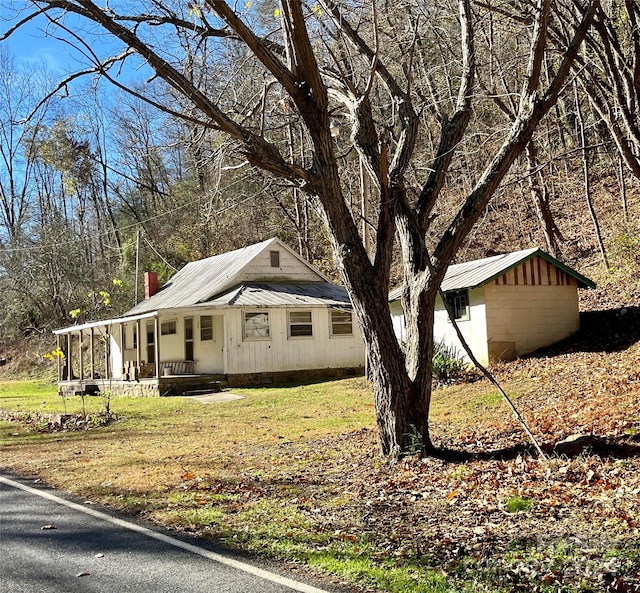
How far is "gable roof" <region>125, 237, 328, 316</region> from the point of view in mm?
24172

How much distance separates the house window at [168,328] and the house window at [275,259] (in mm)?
4563

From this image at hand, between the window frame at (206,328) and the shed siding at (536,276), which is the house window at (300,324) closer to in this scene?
the window frame at (206,328)

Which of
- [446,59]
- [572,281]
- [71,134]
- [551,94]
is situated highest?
[71,134]

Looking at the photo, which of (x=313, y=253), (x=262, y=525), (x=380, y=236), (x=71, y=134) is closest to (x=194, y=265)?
(x=313, y=253)

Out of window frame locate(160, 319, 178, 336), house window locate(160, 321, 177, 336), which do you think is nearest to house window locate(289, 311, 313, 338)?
window frame locate(160, 319, 178, 336)

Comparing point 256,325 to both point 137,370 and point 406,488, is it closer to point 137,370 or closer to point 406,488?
point 137,370

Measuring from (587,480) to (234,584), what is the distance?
3660mm

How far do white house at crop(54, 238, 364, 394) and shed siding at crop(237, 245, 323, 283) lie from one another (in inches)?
1.5

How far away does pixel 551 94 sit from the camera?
25.1 feet

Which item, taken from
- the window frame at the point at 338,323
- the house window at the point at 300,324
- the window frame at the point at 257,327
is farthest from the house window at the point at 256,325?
the window frame at the point at 338,323

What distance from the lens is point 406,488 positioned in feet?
22.3

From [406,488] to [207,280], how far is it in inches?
807

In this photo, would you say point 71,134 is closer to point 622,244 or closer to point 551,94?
point 622,244

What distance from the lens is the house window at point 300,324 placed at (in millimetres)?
23859
